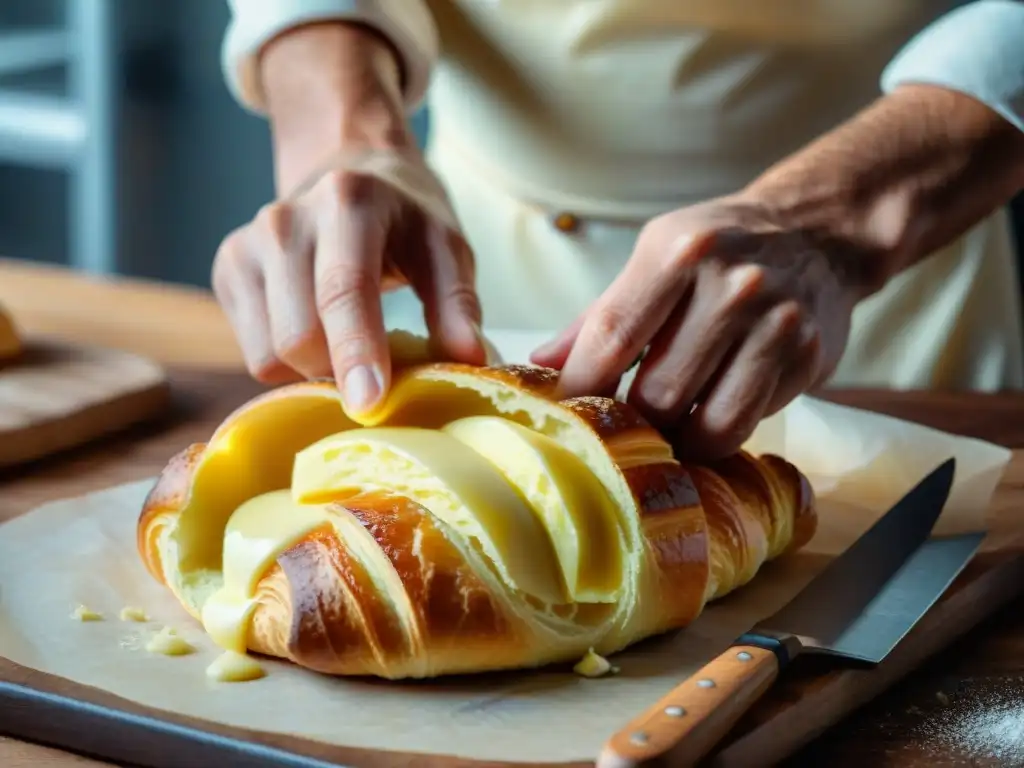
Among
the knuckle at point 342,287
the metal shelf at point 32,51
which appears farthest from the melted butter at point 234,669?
the metal shelf at point 32,51

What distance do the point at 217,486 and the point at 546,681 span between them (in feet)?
1.23

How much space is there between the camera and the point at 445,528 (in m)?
1.10

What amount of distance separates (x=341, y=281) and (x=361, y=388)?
0.13 meters

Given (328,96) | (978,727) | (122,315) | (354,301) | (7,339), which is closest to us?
(978,727)

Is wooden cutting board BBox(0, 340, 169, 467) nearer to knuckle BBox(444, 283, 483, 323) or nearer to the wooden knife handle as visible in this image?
knuckle BBox(444, 283, 483, 323)

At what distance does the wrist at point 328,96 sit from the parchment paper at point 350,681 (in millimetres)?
508

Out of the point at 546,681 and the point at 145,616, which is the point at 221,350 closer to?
the point at 145,616

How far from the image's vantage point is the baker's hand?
129 centimetres

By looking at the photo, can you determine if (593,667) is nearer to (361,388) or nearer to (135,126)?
(361,388)

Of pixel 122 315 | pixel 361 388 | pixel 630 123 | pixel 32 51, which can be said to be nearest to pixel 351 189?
pixel 361 388

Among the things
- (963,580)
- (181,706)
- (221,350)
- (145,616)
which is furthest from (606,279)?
(181,706)

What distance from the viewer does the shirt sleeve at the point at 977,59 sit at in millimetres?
1646

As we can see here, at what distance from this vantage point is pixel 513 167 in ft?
7.08

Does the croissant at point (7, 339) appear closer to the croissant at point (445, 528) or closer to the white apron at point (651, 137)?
the white apron at point (651, 137)
